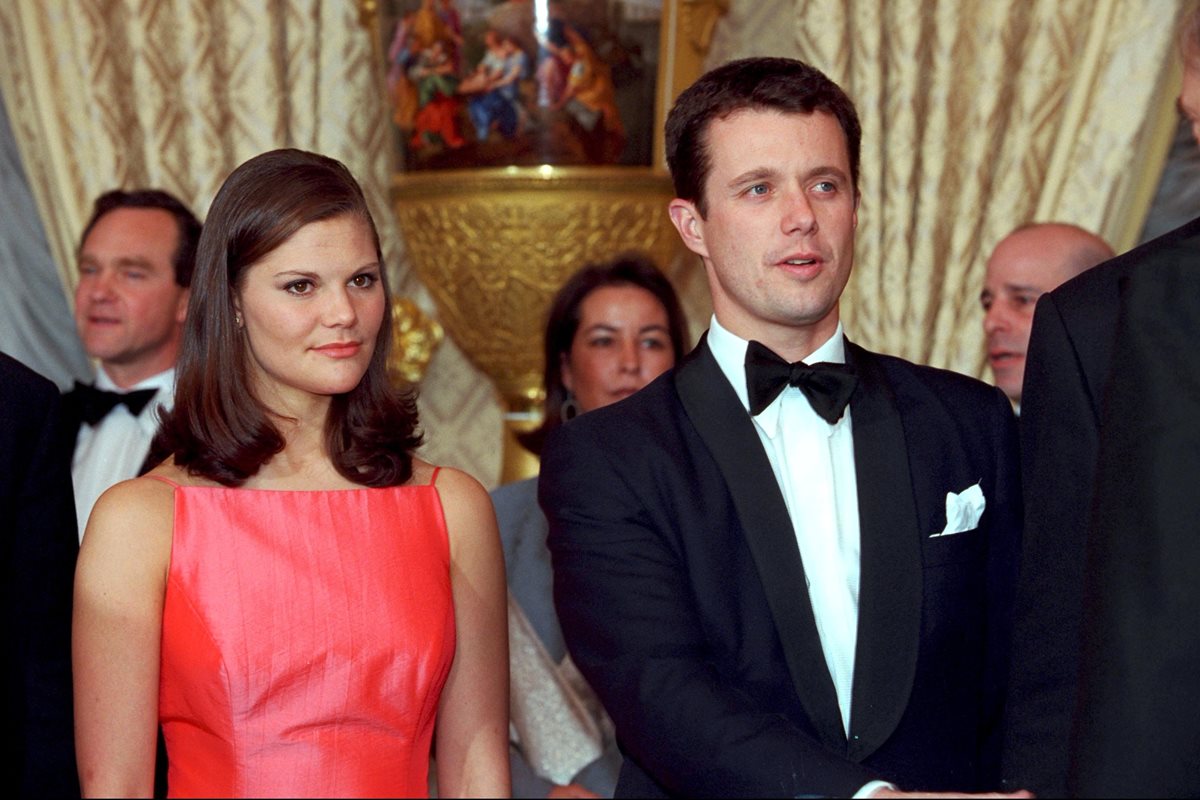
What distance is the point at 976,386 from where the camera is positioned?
277cm

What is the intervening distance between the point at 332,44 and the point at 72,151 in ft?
2.54

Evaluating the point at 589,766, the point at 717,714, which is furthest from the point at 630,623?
the point at 589,766

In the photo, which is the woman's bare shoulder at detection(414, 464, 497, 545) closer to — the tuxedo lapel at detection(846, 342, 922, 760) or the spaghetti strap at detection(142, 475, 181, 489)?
the spaghetti strap at detection(142, 475, 181, 489)

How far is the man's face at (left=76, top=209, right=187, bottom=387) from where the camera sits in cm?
416

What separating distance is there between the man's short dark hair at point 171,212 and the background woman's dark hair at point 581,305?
3.01 ft

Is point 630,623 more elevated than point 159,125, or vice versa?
point 159,125

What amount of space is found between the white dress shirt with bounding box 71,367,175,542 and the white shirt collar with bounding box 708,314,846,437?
1758 millimetres

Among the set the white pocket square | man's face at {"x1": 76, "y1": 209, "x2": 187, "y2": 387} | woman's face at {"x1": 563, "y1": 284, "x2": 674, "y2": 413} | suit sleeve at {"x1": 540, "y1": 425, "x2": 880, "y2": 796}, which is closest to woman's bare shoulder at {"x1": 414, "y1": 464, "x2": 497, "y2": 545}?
suit sleeve at {"x1": 540, "y1": 425, "x2": 880, "y2": 796}

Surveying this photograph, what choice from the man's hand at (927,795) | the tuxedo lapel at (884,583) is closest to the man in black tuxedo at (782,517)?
the tuxedo lapel at (884,583)

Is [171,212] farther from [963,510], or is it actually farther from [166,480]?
[963,510]

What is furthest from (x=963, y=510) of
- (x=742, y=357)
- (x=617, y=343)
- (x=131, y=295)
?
(x=131, y=295)

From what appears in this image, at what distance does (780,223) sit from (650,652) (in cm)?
70

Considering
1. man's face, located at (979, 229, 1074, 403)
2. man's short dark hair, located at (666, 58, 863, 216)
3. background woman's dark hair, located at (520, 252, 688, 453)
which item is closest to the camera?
man's short dark hair, located at (666, 58, 863, 216)

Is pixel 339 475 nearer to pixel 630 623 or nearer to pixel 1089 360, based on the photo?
Result: pixel 630 623
